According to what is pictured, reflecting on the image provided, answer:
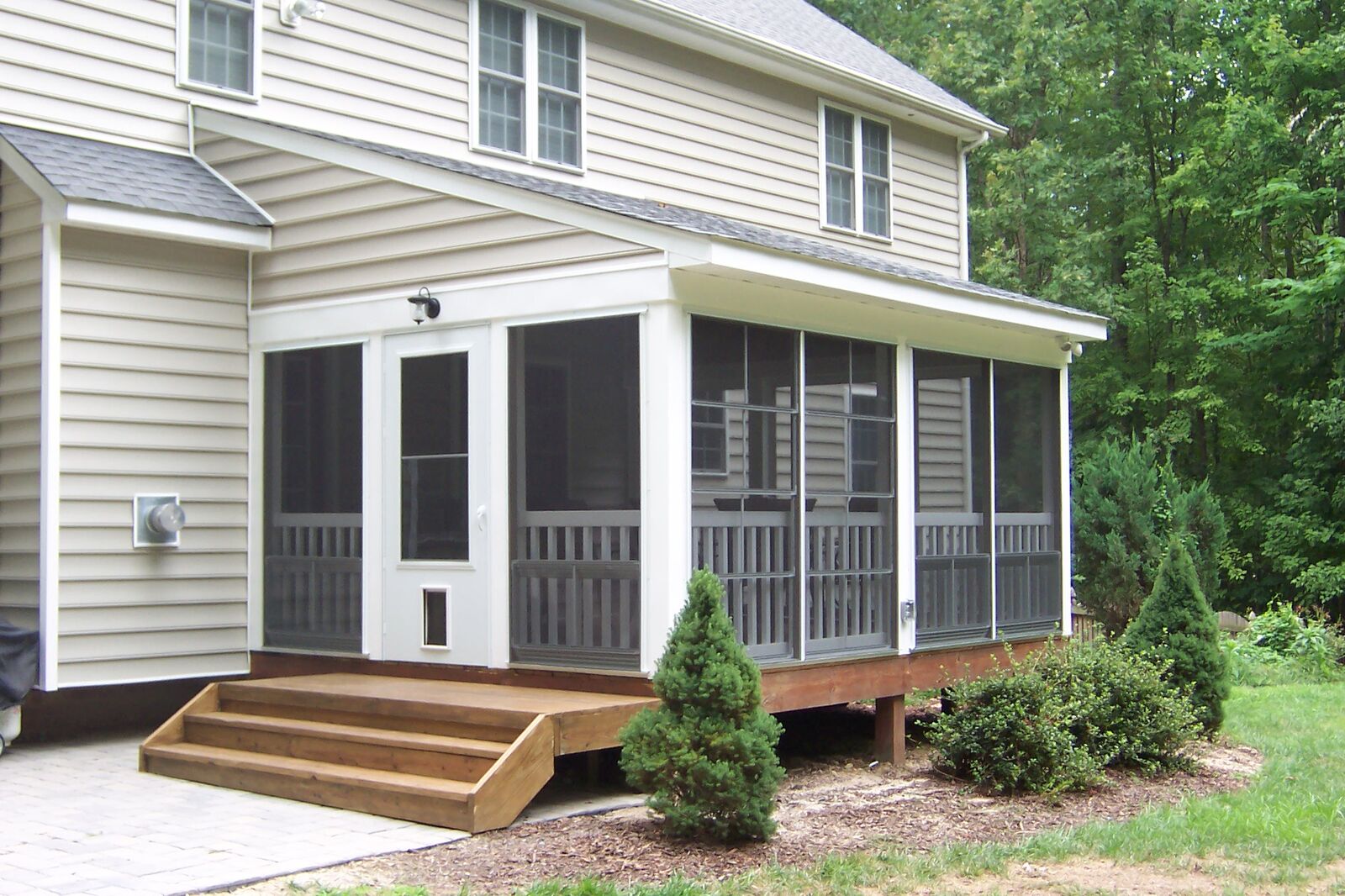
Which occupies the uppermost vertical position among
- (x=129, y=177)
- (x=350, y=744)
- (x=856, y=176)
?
(x=856, y=176)

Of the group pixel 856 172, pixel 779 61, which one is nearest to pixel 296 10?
pixel 779 61

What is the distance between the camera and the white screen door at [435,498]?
868 cm

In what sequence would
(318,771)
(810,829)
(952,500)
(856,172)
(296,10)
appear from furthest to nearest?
1. (856,172)
2. (952,500)
3. (296,10)
4. (318,771)
5. (810,829)

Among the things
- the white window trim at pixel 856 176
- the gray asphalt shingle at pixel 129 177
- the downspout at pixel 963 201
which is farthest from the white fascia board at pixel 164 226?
the downspout at pixel 963 201

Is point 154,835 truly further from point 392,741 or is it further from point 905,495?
point 905,495

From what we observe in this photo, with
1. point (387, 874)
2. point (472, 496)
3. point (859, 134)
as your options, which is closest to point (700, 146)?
point (859, 134)

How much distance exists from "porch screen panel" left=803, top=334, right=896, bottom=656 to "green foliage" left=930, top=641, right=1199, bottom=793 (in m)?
0.92

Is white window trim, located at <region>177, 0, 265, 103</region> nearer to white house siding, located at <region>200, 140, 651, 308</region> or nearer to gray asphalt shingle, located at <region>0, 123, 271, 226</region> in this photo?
white house siding, located at <region>200, 140, 651, 308</region>

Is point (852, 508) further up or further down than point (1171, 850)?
further up

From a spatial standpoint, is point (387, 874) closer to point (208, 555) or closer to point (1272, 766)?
point (208, 555)

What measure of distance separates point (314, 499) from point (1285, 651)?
41.1ft

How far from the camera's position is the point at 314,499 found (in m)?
9.59

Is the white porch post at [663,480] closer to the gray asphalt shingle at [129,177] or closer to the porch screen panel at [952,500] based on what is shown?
the porch screen panel at [952,500]

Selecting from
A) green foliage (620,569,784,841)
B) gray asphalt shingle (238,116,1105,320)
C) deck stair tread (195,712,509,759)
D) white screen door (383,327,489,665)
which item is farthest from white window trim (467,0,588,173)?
green foliage (620,569,784,841)
